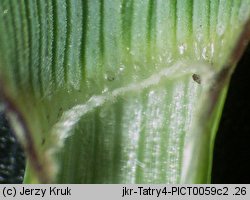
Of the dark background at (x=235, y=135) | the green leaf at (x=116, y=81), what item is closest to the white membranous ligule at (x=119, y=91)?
the green leaf at (x=116, y=81)

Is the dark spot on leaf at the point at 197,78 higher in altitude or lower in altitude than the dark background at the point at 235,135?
higher

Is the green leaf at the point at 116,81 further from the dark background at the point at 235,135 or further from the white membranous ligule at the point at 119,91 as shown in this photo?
the dark background at the point at 235,135

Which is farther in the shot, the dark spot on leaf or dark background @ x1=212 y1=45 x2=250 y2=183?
dark background @ x1=212 y1=45 x2=250 y2=183

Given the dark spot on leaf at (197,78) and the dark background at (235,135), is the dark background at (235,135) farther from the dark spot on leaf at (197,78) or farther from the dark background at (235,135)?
the dark spot on leaf at (197,78)

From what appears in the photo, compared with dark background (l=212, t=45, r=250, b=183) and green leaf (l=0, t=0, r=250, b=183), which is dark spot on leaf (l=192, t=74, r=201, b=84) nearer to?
green leaf (l=0, t=0, r=250, b=183)

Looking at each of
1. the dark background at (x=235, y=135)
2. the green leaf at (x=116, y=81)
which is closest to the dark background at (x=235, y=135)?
the dark background at (x=235, y=135)

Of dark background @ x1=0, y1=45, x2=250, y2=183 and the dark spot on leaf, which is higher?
the dark spot on leaf

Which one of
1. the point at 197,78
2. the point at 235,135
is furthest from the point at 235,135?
the point at 197,78

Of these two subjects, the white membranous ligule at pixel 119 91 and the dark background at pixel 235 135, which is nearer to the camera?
the white membranous ligule at pixel 119 91

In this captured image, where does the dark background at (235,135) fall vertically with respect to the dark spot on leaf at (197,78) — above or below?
below

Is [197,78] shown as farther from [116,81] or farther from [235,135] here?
[235,135]

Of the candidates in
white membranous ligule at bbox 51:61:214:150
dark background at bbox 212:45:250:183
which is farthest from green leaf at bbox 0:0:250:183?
dark background at bbox 212:45:250:183
